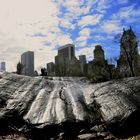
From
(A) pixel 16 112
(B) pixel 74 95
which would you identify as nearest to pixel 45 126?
(A) pixel 16 112

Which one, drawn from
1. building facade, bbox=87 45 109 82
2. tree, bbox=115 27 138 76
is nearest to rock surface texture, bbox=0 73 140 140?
building facade, bbox=87 45 109 82

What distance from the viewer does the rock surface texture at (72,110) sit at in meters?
12.8

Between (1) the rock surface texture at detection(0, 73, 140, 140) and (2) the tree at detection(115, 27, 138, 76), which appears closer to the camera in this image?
(1) the rock surface texture at detection(0, 73, 140, 140)

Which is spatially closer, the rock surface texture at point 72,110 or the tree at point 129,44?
the rock surface texture at point 72,110

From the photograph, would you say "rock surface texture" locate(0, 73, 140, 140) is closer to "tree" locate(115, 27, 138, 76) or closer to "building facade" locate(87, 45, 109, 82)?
"building facade" locate(87, 45, 109, 82)

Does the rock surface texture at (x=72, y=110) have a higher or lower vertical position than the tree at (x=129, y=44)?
lower

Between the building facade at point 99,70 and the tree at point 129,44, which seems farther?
the tree at point 129,44

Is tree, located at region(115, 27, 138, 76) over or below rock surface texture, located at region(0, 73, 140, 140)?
over

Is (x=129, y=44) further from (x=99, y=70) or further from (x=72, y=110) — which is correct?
(x=72, y=110)

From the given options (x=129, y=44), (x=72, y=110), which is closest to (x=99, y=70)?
(x=129, y=44)

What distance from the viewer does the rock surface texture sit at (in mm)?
12766

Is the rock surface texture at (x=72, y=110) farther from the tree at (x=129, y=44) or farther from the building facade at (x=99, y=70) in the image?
the tree at (x=129, y=44)

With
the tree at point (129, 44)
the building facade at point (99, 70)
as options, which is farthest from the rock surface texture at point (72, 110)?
the tree at point (129, 44)

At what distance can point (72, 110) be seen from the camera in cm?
1402
